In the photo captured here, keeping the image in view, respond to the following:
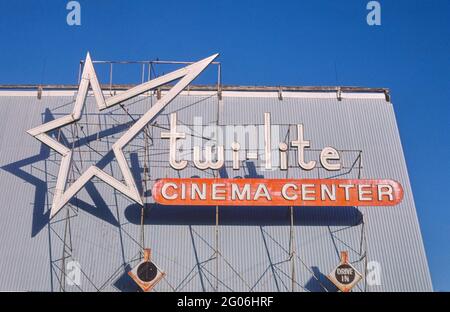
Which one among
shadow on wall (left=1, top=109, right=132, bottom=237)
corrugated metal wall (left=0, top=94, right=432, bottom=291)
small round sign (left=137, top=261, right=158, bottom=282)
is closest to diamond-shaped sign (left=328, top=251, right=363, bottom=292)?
corrugated metal wall (left=0, top=94, right=432, bottom=291)

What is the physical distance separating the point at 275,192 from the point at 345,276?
16.9ft

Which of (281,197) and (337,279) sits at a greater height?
(281,197)

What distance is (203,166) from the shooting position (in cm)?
2933

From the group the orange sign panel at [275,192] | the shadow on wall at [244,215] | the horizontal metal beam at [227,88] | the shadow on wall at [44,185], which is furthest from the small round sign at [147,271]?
the horizontal metal beam at [227,88]

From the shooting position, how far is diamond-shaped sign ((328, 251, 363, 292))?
2656 centimetres

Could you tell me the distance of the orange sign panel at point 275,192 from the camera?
28188 mm

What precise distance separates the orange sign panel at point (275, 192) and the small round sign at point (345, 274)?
3137 millimetres

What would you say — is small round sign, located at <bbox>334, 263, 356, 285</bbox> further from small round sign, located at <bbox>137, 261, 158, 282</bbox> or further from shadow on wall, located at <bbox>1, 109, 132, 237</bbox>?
shadow on wall, located at <bbox>1, 109, 132, 237</bbox>

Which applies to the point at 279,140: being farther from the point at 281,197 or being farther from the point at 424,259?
the point at 424,259

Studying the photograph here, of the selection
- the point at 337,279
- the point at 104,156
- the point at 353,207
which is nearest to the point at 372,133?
the point at 353,207

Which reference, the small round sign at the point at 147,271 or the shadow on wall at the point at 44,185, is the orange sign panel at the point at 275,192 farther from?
the shadow on wall at the point at 44,185

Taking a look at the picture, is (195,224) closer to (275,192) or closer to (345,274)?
(275,192)

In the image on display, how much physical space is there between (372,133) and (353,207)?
5.19 metres

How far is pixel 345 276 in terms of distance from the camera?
26.7 metres
